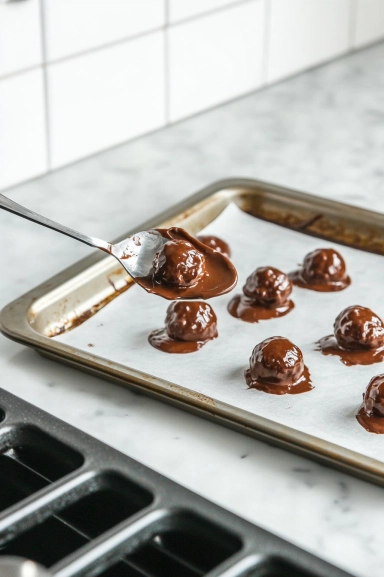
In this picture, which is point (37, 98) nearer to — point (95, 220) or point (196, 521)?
point (95, 220)

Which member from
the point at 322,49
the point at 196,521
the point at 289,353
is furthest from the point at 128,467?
the point at 322,49

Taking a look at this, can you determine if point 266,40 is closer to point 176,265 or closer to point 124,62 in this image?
point 124,62

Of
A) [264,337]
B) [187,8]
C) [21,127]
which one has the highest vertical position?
[187,8]

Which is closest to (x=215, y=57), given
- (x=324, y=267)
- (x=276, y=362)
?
(x=324, y=267)

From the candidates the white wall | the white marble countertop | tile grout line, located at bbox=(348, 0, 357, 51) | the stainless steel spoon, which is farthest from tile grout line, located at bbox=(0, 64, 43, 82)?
tile grout line, located at bbox=(348, 0, 357, 51)

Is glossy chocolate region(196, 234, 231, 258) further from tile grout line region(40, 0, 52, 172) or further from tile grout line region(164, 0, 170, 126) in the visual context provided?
tile grout line region(164, 0, 170, 126)

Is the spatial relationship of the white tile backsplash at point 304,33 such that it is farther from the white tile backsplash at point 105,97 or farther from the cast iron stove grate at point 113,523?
the cast iron stove grate at point 113,523
